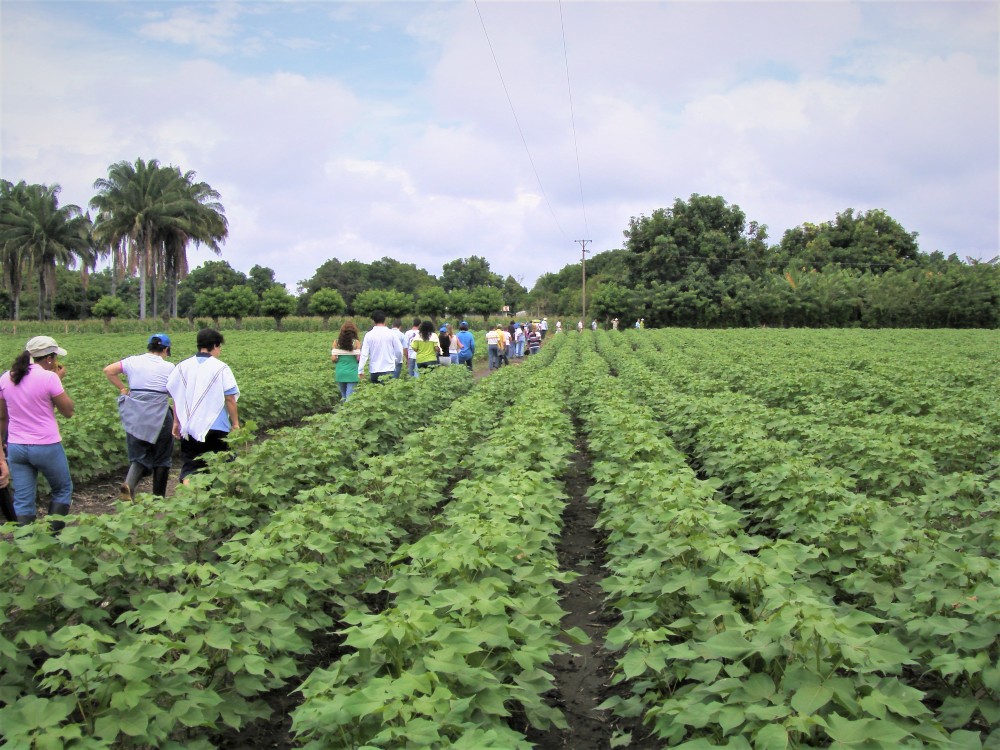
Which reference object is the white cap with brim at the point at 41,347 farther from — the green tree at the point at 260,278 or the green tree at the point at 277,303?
the green tree at the point at 260,278

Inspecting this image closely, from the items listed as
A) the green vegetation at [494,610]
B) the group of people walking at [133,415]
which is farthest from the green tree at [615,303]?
the group of people walking at [133,415]

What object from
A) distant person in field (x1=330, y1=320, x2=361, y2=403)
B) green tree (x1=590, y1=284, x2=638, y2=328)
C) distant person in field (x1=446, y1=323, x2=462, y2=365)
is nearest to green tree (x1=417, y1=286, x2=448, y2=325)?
green tree (x1=590, y1=284, x2=638, y2=328)

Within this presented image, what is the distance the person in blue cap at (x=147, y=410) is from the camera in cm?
653

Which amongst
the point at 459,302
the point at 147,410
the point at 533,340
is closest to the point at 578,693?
the point at 147,410

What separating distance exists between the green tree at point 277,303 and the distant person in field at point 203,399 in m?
52.1

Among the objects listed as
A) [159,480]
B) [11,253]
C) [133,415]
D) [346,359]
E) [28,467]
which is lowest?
[159,480]

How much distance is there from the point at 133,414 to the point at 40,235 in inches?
2733

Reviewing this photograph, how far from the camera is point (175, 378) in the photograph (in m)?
6.41

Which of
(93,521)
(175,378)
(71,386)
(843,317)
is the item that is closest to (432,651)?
(93,521)

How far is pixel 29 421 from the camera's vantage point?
5355 mm

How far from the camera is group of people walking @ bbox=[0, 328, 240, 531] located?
5359 mm

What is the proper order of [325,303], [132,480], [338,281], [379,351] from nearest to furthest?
[132,480], [379,351], [325,303], [338,281]

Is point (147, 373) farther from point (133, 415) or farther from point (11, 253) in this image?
point (11, 253)

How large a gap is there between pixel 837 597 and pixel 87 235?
248 feet
